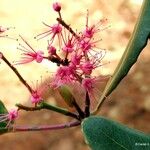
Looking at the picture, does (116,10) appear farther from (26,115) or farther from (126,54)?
(126,54)

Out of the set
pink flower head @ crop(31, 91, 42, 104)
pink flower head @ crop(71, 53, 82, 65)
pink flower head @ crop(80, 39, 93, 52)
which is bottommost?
pink flower head @ crop(31, 91, 42, 104)

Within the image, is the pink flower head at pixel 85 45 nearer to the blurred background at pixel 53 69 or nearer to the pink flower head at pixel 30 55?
the pink flower head at pixel 30 55

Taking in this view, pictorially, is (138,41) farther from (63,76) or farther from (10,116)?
(10,116)

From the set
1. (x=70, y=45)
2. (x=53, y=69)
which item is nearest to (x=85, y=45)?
(x=70, y=45)

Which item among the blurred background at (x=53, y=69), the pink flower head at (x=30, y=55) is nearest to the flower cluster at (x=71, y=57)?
the pink flower head at (x=30, y=55)

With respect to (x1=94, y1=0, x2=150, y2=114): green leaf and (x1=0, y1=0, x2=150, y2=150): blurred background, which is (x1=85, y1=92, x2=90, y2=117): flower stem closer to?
(x1=94, y1=0, x2=150, y2=114): green leaf

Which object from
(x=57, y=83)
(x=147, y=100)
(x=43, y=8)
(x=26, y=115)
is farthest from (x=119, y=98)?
(x=57, y=83)

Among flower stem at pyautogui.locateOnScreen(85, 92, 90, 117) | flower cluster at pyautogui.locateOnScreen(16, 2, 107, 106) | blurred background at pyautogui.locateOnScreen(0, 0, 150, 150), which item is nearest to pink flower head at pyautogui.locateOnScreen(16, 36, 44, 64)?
flower cluster at pyautogui.locateOnScreen(16, 2, 107, 106)

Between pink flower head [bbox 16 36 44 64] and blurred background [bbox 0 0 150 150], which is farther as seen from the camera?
blurred background [bbox 0 0 150 150]
